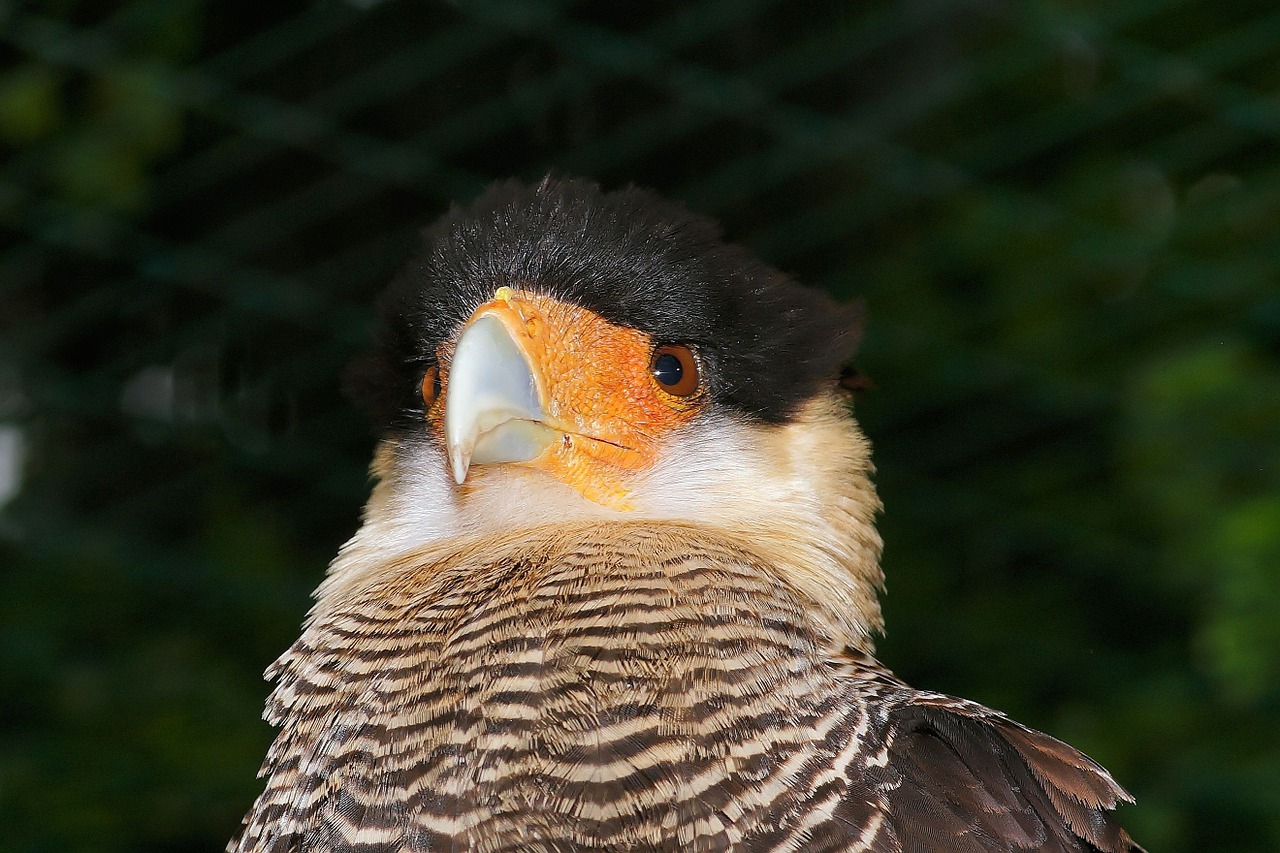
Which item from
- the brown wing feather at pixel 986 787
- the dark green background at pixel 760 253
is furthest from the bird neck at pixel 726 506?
the dark green background at pixel 760 253

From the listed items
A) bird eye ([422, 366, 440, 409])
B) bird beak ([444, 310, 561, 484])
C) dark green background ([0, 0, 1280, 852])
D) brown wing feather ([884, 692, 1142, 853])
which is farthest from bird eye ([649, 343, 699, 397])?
dark green background ([0, 0, 1280, 852])

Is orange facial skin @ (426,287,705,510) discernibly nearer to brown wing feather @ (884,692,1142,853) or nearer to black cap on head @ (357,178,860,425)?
black cap on head @ (357,178,860,425)

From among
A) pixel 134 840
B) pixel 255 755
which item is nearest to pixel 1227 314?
pixel 255 755

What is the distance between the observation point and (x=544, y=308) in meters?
1.69

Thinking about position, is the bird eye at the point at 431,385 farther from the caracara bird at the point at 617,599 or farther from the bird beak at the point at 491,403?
the bird beak at the point at 491,403

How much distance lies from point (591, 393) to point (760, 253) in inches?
92.5

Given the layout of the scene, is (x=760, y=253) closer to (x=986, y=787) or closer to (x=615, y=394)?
(x=615, y=394)

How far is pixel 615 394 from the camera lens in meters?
1.68

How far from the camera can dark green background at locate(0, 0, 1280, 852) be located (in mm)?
3467

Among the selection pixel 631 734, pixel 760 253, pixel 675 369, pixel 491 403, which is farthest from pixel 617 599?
pixel 760 253

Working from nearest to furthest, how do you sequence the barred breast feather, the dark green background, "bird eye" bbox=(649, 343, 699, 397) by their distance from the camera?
the barred breast feather
"bird eye" bbox=(649, 343, 699, 397)
the dark green background

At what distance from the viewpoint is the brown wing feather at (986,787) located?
1.35m

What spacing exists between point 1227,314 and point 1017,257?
0.58 meters

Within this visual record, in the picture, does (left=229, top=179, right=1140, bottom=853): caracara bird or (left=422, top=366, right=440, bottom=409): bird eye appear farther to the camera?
(left=422, top=366, right=440, bottom=409): bird eye
